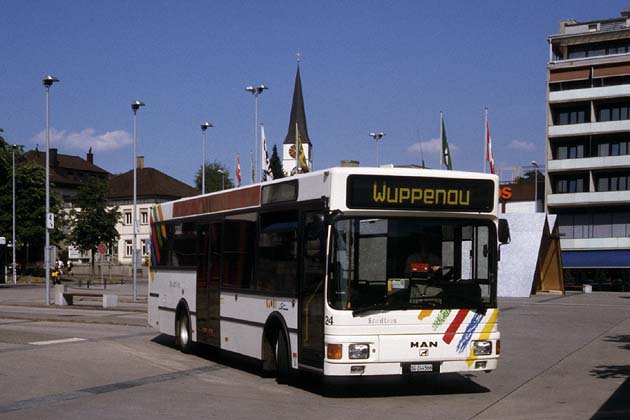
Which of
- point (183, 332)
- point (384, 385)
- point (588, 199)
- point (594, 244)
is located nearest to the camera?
point (384, 385)

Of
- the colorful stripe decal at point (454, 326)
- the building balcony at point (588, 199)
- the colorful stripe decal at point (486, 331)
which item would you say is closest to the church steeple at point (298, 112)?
the building balcony at point (588, 199)

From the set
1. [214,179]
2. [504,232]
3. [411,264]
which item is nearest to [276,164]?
[214,179]

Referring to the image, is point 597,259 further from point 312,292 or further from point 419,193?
point 312,292

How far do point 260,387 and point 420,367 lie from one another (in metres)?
2.54

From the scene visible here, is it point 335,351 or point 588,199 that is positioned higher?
point 588,199

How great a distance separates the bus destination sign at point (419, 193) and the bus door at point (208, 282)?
485 cm

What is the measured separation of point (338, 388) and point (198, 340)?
4.64 m

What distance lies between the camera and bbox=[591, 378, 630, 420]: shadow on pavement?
413 inches

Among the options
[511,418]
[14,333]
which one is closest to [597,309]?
[14,333]

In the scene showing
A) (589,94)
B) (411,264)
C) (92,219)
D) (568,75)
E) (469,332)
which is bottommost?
(469,332)

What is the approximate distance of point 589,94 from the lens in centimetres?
8156

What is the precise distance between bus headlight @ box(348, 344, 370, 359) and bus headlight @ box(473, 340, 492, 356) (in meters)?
1.51

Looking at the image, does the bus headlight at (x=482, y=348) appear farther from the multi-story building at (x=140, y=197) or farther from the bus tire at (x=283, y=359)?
the multi-story building at (x=140, y=197)

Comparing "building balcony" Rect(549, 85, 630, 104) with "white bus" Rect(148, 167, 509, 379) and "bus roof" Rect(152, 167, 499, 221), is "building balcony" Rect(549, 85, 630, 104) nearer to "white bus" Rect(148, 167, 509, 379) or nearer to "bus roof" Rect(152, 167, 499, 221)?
"bus roof" Rect(152, 167, 499, 221)
